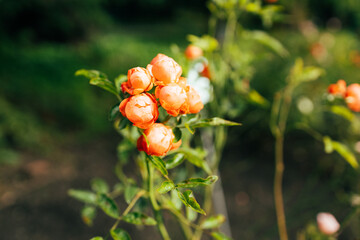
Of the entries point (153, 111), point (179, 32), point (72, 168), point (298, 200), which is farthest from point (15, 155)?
point (179, 32)

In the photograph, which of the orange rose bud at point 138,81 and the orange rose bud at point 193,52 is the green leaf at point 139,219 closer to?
the orange rose bud at point 138,81

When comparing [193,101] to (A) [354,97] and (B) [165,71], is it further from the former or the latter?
(A) [354,97]

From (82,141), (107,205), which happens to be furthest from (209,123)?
(82,141)

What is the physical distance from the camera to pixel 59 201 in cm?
201

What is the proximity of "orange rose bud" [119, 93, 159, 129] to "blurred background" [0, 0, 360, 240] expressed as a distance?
3.00 feet

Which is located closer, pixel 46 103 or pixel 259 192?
pixel 259 192

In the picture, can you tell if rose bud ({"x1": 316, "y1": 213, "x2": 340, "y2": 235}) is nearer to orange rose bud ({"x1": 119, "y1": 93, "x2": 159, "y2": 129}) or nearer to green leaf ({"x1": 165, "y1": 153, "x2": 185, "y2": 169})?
green leaf ({"x1": 165, "y1": 153, "x2": 185, "y2": 169})

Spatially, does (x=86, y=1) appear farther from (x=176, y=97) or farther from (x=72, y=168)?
(x=176, y=97)

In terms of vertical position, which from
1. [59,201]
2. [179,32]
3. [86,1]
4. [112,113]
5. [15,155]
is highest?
[179,32]

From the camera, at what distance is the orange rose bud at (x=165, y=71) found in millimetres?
424

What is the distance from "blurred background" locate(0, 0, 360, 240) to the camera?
1.81 meters

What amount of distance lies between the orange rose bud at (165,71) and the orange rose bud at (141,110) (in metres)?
0.03

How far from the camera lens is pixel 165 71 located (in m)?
0.43

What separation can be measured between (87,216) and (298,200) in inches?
62.9
